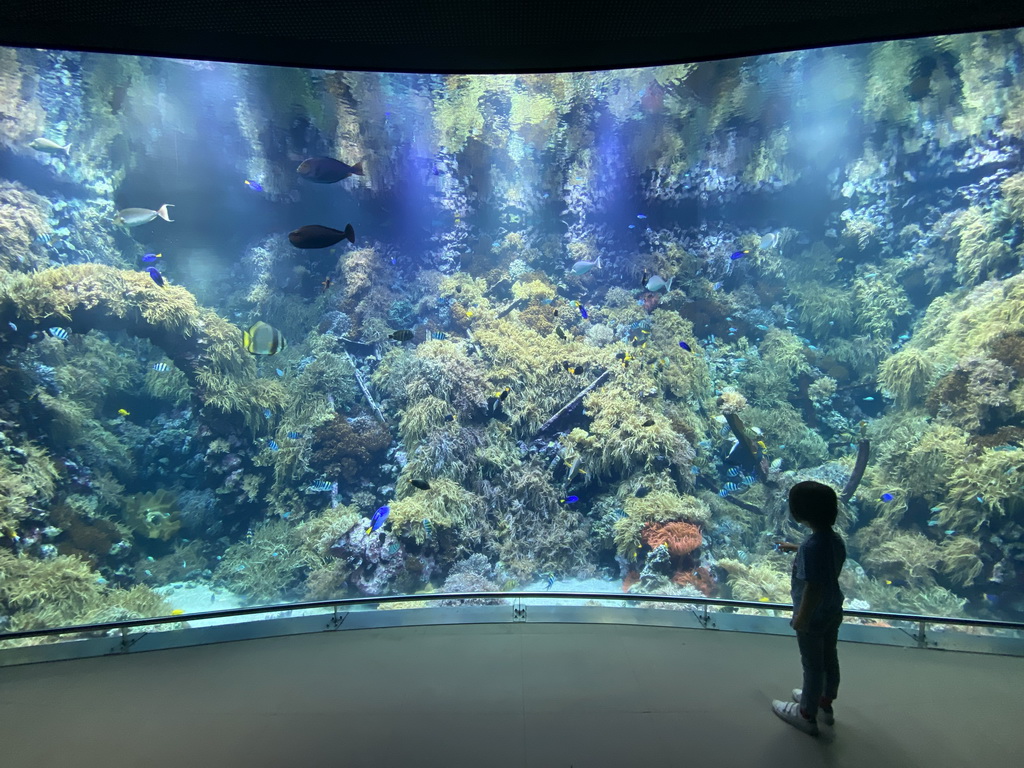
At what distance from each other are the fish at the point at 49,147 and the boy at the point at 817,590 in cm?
1084

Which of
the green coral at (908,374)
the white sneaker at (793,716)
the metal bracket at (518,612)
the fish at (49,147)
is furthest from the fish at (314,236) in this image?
the green coral at (908,374)

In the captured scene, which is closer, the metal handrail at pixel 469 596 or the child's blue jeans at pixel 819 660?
the child's blue jeans at pixel 819 660

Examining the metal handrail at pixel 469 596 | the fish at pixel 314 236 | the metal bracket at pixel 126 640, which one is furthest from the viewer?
the fish at pixel 314 236

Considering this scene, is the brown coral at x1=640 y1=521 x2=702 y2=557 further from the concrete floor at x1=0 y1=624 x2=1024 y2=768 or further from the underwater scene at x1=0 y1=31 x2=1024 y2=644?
the concrete floor at x1=0 y1=624 x2=1024 y2=768

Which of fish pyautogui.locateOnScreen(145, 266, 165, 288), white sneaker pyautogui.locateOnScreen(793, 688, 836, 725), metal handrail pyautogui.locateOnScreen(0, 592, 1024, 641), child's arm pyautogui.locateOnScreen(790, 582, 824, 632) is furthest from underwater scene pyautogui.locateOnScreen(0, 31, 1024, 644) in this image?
child's arm pyautogui.locateOnScreen(790, 582, 824, 632)

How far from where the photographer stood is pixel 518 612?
3193 millimetres

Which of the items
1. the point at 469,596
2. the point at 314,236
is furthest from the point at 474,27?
the point at 469,596

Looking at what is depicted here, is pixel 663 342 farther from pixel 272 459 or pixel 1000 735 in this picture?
pixel 272 459

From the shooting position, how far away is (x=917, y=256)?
26.6ft

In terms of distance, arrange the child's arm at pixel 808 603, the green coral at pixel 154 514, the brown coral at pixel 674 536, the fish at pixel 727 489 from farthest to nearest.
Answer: the fish at pixel 727 489 < the green coral at pixel 154 514 < the brown coral at pixel 674 536 < the child's arm at pixel 808 603

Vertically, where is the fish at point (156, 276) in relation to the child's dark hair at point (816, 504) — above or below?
above

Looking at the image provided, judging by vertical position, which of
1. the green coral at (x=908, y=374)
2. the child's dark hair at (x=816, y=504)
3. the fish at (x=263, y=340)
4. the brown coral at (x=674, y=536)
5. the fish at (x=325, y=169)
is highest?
the fish at (x=325, y=169)

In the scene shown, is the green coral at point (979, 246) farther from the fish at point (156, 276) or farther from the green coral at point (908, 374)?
the fish at point (156, 276)

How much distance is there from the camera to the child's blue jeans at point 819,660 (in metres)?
1.98
